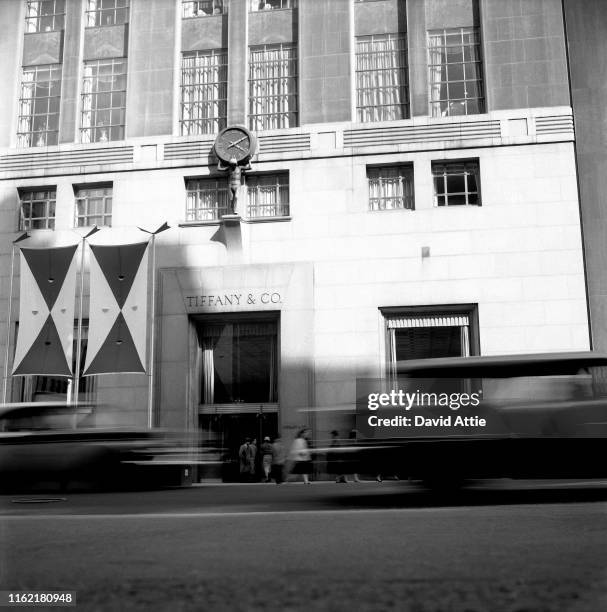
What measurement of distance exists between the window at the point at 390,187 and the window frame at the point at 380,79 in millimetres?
1676

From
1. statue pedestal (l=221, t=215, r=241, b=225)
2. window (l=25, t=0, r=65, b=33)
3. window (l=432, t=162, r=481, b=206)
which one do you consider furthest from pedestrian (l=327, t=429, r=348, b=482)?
window (l=25, t=0, r=65, b=33)

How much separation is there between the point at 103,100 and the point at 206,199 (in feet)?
16.7

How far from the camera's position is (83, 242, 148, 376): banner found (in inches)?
885

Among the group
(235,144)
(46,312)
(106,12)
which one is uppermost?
(106,12)

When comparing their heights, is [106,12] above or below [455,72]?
above

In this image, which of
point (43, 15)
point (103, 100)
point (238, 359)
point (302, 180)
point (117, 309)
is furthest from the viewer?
point (43, 15)

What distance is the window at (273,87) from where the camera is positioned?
25906 mm

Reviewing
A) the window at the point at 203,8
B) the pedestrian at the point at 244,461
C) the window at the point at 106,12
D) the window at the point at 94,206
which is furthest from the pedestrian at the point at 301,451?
the window at the point at 106,12

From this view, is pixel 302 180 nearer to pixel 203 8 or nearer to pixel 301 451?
pixel 203 8

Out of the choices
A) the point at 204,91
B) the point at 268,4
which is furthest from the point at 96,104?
the point at 268,4

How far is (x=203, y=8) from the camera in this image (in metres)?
26.8

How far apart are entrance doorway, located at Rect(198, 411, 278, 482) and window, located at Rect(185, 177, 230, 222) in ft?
21.0

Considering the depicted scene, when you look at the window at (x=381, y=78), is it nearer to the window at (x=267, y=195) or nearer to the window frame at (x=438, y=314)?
the window at (x=267, y=195)

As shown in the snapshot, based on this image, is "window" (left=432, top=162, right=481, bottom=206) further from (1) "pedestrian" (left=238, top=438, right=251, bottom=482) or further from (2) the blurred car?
(2) the blurred car
